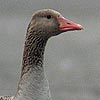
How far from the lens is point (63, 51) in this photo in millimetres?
10562

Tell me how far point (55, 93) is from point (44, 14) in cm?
295

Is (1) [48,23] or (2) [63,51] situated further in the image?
(2) [63,51]

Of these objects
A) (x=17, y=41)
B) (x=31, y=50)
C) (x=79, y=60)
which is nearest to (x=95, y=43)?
(x=79, y=60)

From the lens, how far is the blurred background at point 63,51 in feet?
31.5

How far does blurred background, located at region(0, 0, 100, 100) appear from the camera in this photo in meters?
9.60

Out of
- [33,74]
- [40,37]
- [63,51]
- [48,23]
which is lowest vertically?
[63,51]

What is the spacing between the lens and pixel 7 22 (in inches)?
440

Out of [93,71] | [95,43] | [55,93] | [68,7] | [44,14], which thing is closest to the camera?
[44,14]

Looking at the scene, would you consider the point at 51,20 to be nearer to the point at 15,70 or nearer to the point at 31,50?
the point at 31,50

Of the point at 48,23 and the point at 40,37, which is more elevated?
the point at 48,23

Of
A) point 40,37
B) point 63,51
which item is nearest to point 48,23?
point 40,37

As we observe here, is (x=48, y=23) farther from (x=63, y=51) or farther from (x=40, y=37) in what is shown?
(x=63, y=51)

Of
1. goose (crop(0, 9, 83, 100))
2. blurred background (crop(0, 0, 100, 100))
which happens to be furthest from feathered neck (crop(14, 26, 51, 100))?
blurred background (crop(0, 0, 100, 100))

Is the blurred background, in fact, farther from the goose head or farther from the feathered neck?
the goose head
